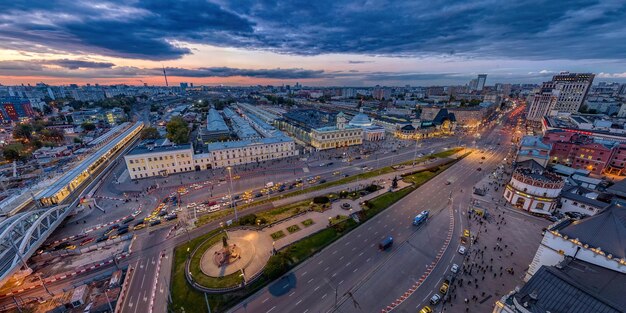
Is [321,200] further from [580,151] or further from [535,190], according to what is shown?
[580,151]

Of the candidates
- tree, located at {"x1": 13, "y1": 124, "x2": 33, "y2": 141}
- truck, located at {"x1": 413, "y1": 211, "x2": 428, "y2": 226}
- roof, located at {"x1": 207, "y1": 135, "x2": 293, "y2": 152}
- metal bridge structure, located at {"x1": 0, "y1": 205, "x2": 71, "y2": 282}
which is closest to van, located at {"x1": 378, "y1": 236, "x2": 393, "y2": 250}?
truck, located at {"x1": 413, "y1": 211, "x2": 428, "y2": 226}

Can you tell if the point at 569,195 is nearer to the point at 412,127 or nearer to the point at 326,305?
the point at 326,305

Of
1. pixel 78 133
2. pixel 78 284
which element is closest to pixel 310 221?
pixel 78 284

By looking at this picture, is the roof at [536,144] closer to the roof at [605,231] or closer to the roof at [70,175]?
the roof at [605,231]

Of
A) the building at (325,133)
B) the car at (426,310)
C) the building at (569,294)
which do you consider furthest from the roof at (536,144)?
the car at (426,310)

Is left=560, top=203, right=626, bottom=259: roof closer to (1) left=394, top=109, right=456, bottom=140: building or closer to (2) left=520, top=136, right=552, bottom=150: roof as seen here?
(2) left=520, top=136, right=552, bottom=150: roof
